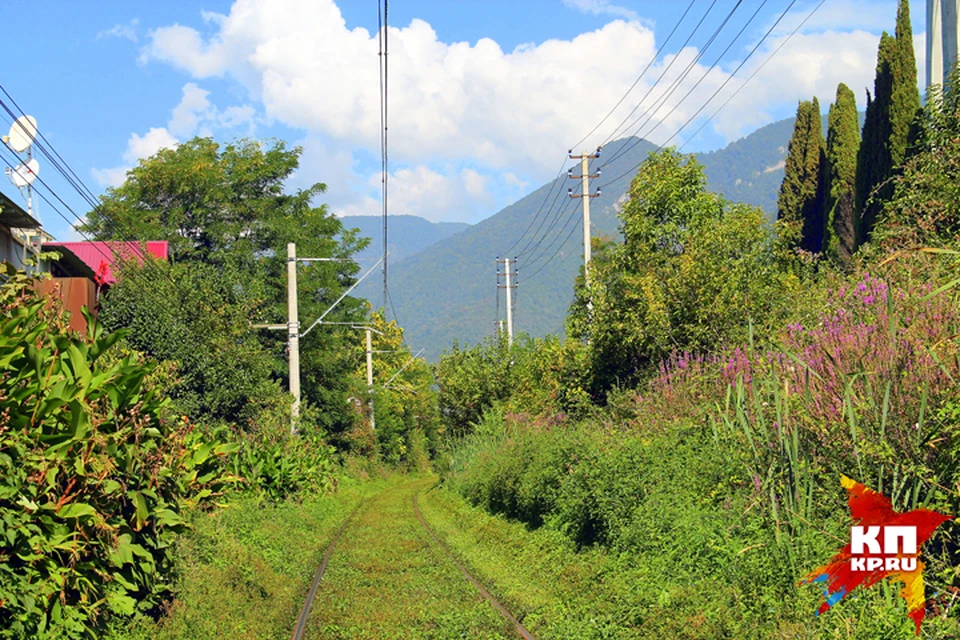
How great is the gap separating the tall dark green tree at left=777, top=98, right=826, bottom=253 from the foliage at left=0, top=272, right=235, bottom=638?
1695 inches

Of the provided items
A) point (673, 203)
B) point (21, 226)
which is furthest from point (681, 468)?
point (21, 226)

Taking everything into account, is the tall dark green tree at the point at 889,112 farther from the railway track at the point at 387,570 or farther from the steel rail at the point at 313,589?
the steel rail at the point at 313,589

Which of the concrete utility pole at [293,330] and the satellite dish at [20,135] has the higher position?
the satellite dish at [20,135]

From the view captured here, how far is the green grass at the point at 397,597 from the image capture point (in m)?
9.87

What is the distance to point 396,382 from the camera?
7988 centimetres

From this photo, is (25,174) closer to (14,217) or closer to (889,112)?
(14,217)

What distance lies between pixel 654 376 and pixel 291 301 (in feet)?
45.5

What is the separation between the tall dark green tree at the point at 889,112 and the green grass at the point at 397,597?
23254mm

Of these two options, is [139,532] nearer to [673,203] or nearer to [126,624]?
[126,624]

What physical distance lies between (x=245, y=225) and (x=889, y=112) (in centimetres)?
2879

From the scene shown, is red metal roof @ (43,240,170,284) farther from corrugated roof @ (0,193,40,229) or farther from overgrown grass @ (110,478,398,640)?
overgrown grass @ (110,478,398,640)

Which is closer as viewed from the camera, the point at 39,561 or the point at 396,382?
the point at 39,561

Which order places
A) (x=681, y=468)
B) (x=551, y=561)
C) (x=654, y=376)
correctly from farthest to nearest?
(x=654, y=376)
(x=551, y=561)
(x=681, y=468)
